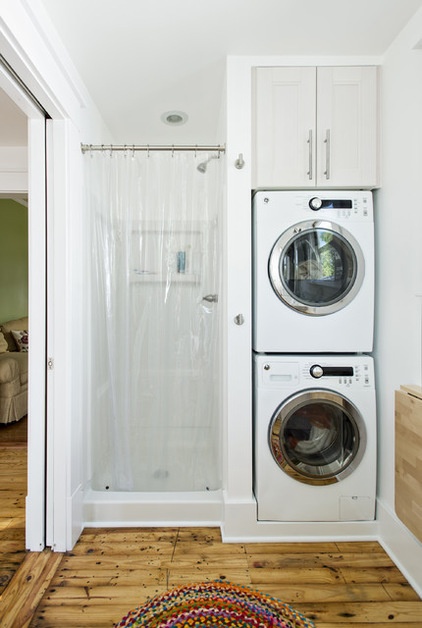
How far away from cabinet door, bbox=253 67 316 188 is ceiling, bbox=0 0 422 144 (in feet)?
0.40

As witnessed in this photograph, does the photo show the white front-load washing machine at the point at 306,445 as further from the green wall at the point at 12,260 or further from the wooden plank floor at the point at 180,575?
the green wall at the point at 12,260

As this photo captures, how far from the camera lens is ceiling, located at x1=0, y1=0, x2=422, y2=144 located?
5.22 feet

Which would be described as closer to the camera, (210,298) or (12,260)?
(210,298)

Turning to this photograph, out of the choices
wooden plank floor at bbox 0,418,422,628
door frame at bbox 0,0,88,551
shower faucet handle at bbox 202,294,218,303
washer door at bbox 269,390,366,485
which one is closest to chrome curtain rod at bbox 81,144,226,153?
door frame at bbox 0,0,88,551

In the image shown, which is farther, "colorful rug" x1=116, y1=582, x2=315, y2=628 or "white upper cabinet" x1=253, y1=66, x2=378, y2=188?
"white upper cabinet" x1=253, y1=66, x2=378, y2=188

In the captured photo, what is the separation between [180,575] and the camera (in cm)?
171

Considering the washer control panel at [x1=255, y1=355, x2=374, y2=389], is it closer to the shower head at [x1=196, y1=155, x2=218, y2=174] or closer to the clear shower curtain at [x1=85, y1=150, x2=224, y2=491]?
the clear shower curtain at [x1=85, y1=150, x2=224, y2=491]

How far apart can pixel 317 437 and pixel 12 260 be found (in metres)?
4.69

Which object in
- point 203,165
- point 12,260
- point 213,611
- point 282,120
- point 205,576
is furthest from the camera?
point 12,260

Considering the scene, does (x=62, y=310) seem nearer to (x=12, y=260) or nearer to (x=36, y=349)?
(x=36, y=349)

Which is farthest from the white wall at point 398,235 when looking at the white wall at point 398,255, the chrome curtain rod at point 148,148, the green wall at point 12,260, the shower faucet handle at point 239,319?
the green wall at point 12,260

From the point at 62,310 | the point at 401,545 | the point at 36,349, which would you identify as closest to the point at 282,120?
the point at 62,310

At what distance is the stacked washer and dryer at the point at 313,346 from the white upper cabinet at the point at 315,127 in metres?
0.10

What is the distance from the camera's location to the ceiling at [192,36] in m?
1.59
